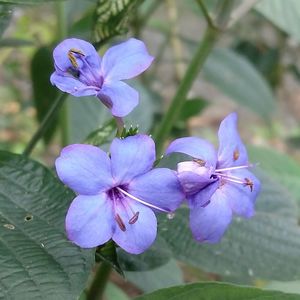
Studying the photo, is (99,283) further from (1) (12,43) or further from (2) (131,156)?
(1) (12,43)

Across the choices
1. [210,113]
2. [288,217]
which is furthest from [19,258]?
[210,113]

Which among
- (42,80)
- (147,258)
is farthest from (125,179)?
(42,80)

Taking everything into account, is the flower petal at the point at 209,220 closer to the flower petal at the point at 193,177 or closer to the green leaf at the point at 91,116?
the flower petal at the point at 193,177

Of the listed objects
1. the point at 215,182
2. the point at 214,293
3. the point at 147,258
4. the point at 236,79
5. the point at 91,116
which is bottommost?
the point at 236,79

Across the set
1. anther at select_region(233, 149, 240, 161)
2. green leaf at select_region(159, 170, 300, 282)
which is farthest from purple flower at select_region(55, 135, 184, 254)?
green leaf at select_region(159, 170, 300, 282)

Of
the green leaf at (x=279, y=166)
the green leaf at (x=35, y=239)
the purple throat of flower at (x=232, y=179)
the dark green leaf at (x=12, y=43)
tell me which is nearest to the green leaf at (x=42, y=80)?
the dark green leaf at (x=12, y=43)

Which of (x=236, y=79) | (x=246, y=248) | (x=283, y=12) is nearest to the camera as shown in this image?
(x=246, y=248)

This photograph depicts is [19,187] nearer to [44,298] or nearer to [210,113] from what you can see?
[44,298]
